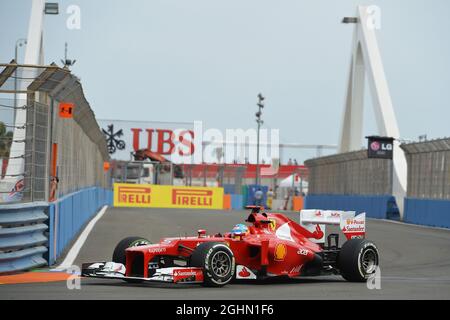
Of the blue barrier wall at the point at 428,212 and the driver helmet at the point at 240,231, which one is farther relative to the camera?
the blue barrier wall at the point at 428,212

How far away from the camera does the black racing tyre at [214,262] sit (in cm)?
1123

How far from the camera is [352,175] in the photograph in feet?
153

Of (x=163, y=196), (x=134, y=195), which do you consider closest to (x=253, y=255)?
(x=134, y=195)

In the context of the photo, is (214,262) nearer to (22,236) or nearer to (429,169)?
(22,236)

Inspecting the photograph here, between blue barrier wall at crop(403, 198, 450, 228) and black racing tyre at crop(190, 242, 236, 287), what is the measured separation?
20.1 m

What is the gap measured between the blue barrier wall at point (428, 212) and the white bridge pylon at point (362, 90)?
9.26 metres

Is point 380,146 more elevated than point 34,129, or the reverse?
point 380,146

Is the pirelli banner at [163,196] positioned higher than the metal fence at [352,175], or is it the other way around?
the metal fence at [352,175]

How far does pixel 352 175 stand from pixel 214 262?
3569 centimetres

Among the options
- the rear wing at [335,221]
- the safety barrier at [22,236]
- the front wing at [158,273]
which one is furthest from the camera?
the rear wing at [335,221]

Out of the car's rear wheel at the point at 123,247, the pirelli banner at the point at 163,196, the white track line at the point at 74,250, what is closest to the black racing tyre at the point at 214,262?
the car's rear wheel at the point at 123,247

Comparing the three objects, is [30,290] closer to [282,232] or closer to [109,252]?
[282,232]

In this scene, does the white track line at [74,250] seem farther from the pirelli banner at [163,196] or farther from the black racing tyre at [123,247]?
the pirelli banner at [163,196]
